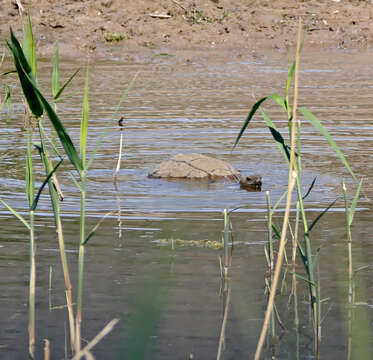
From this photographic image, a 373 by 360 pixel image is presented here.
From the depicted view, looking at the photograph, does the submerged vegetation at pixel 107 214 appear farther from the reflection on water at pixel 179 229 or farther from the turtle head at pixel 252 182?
the turtle head at pixel 252 182

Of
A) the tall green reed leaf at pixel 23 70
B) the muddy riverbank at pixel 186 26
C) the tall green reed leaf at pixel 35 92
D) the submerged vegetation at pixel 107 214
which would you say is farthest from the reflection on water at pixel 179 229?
the muddy riverbank at pixel 186 26

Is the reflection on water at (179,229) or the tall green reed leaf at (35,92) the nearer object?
the tall green reed leaf at (35,92)

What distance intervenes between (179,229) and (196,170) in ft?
7.22

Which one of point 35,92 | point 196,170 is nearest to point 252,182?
point 196,170

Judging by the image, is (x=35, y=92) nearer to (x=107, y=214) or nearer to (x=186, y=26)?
(x=107, y=214)

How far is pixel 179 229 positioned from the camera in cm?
570

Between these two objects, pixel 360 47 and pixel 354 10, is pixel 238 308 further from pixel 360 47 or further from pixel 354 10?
pixel 354 10

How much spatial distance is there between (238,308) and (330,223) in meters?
1.97

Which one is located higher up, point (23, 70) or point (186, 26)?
point (23, 70)

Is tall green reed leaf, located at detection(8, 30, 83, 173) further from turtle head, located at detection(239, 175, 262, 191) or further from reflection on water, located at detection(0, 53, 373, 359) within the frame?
turtle head, located at detection(239, 175, 262, 191)

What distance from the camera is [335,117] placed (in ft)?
36.5

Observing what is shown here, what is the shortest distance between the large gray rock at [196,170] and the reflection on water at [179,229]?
0.38 feet

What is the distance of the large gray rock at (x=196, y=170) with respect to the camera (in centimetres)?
783

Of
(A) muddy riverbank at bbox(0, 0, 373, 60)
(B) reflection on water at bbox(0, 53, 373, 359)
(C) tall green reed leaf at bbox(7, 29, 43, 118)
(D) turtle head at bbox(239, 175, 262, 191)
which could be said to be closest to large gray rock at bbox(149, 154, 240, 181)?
(B) reflection on water at bbox(0, 53, 373, 359)
